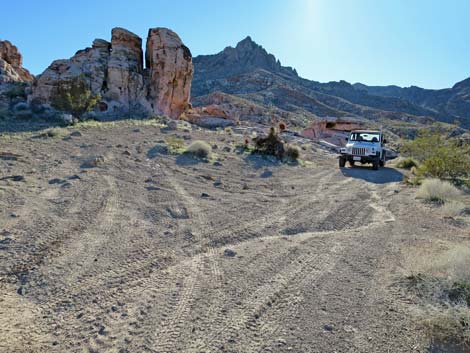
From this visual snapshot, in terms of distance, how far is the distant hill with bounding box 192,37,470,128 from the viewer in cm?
7806

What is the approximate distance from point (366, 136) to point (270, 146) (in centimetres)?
572

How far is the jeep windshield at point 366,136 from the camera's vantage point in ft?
60.4

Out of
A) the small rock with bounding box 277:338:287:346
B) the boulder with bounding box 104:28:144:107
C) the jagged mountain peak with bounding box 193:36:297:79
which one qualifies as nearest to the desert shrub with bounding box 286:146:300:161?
the small rock with bounding box 277:338:287:346

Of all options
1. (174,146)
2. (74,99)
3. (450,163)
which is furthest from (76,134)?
(450,163)

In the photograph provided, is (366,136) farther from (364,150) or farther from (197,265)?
(197,265)

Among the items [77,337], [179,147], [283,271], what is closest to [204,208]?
[283,271]

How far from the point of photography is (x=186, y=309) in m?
3.36

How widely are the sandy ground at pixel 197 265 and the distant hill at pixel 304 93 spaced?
173 ft

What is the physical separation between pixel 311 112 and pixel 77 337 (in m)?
76.7

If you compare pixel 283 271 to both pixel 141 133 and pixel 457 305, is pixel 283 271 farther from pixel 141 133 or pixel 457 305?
pixel 141 133

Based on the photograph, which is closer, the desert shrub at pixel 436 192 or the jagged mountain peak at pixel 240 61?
the desert shrub at pixel 436 192

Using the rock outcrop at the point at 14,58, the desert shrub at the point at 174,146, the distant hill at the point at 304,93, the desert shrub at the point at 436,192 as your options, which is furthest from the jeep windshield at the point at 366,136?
the distant hill at the point at 304,93

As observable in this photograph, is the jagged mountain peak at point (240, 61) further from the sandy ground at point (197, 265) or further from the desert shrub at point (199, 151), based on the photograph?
the sandy ground at point (197, 265)

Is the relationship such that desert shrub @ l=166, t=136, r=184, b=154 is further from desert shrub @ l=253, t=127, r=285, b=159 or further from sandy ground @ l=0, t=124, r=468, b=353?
sandy ground @ l=0, t=124, r=468, b=353
